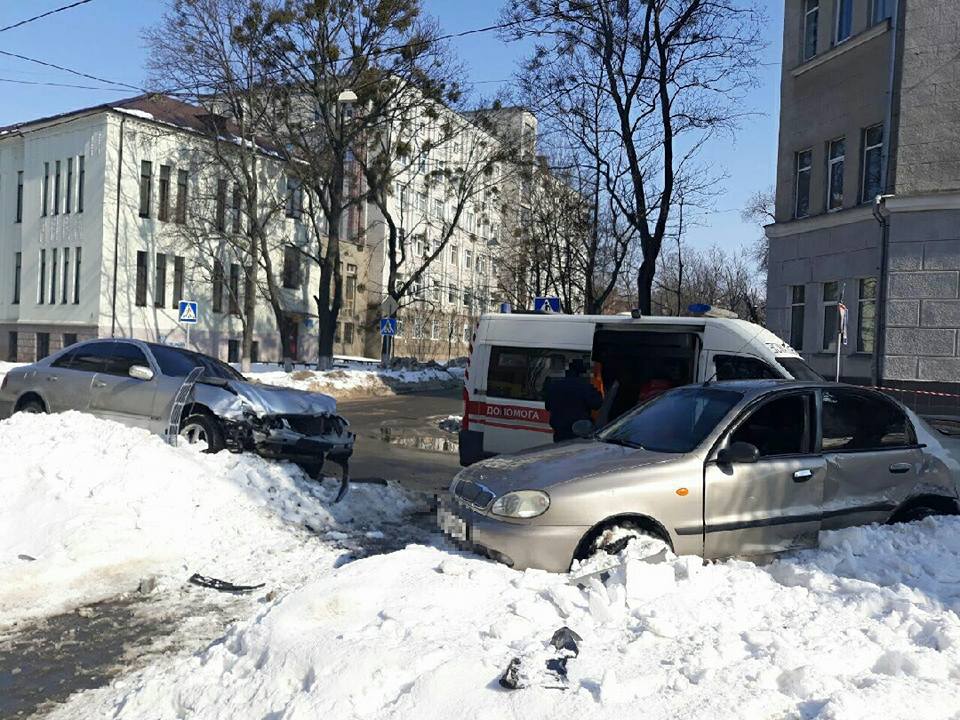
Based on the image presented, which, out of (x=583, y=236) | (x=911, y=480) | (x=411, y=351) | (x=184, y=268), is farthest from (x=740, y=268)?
(x=911, y=480)

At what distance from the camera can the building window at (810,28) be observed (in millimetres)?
19984

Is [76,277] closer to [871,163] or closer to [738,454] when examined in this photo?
[871,163]

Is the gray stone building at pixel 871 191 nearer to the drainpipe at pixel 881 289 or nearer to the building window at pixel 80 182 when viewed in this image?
the drainpipe at pixel 881 289

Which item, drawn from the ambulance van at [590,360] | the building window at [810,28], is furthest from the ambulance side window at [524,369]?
the building window at [810,28]

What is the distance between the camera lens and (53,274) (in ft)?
130

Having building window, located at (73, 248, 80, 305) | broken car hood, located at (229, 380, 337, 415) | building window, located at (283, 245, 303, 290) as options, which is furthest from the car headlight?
building window, located at (283, 245, 303, 290)

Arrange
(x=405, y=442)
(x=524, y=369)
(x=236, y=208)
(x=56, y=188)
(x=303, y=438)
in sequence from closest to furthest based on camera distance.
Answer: (x=303, y=438)
(x=524, y=369)
(x=405, y=442)
(x=236, y=208)
(x=56, y=188)

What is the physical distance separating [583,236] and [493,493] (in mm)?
29036

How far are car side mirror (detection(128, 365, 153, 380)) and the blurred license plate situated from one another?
5.33 metres

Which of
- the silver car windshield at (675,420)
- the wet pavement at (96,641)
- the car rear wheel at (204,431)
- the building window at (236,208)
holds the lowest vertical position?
the wet pavement at (96,641)

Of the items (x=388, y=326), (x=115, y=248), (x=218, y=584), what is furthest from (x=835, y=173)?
(x=115, y=248)

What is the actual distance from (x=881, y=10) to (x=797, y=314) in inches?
258

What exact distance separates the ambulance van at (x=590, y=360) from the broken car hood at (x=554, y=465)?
13.4 ft

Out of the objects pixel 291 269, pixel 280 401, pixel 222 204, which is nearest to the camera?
pixel 280 401
